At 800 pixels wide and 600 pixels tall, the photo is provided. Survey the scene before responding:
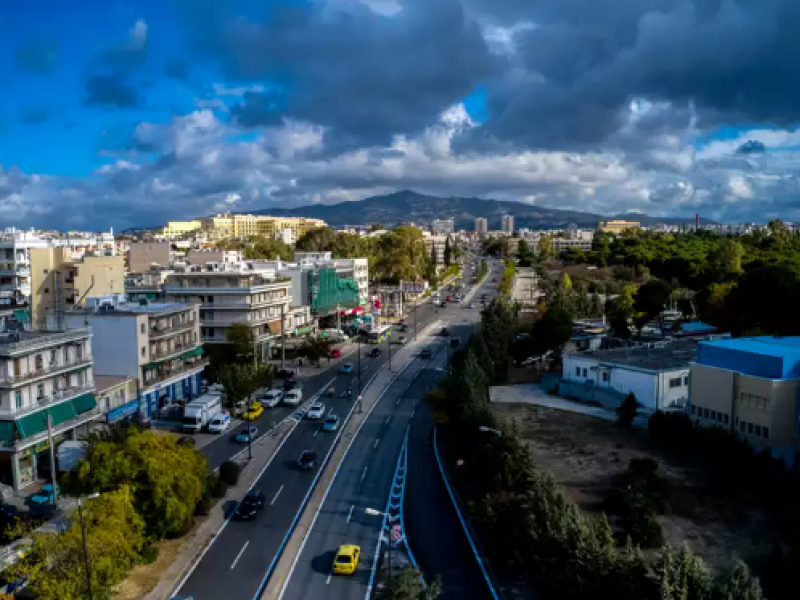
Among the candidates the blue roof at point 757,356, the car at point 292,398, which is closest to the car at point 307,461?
the car at point 292,398

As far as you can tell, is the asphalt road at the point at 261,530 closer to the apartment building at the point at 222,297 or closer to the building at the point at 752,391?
the apartment building at the point at 222,297

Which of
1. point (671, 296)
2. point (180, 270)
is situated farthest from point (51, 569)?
point (671, 296)

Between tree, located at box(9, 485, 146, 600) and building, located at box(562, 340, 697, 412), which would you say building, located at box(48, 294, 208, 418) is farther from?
building, located at box(562, 340, 697, 412)

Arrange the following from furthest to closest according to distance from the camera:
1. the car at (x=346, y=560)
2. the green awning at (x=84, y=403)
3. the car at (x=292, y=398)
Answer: the car at (x=292, y=398), the green awning at (x=84, y=403), the car at (x=346, y=560)

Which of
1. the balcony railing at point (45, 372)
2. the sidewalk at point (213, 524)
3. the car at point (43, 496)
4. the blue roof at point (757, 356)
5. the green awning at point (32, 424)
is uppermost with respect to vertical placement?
the blue roof at point (757, 356)

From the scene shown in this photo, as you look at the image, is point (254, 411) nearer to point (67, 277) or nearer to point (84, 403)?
point (84, 403)

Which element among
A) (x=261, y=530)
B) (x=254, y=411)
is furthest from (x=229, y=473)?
(x=254, y=411)
